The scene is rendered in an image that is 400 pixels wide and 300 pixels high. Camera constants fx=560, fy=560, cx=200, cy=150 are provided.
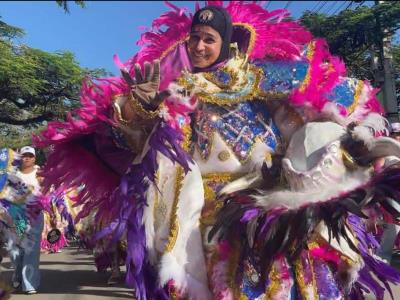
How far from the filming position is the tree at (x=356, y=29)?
14.8 m

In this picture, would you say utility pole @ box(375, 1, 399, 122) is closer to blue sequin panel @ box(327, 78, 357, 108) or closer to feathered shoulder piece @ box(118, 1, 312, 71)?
feathered shoulder piece @ box(118, 1, 312, 71)

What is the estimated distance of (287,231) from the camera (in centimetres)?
184

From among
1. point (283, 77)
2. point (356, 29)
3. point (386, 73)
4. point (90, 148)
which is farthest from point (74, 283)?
point (356, 29)

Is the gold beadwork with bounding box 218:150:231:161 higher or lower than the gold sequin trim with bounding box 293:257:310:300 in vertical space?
higher

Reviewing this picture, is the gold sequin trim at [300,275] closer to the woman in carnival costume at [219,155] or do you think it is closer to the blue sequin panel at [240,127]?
the woman in carnival costume at [219,155]

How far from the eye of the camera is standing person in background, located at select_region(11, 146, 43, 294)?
21.9 ft

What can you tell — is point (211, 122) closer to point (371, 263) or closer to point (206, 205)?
point (206, 205)

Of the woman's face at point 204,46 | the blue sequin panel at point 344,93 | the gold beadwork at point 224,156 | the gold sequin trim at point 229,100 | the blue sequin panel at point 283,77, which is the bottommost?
the gold beadwork at point 224,156

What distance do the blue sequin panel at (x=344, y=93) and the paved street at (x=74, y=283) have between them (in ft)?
11.8

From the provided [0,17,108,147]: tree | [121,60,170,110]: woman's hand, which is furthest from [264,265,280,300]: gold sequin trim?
[0,17,108,147]: tree

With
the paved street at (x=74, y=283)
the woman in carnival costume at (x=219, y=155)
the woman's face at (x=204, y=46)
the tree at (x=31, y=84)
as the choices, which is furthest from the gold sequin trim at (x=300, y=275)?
the tree at (x=31, y=84)

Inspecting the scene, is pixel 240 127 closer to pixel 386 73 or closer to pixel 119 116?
pixel 119 116

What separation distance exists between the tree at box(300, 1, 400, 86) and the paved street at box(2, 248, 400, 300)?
28.5 feet

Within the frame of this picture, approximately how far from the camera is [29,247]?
22.3ft
